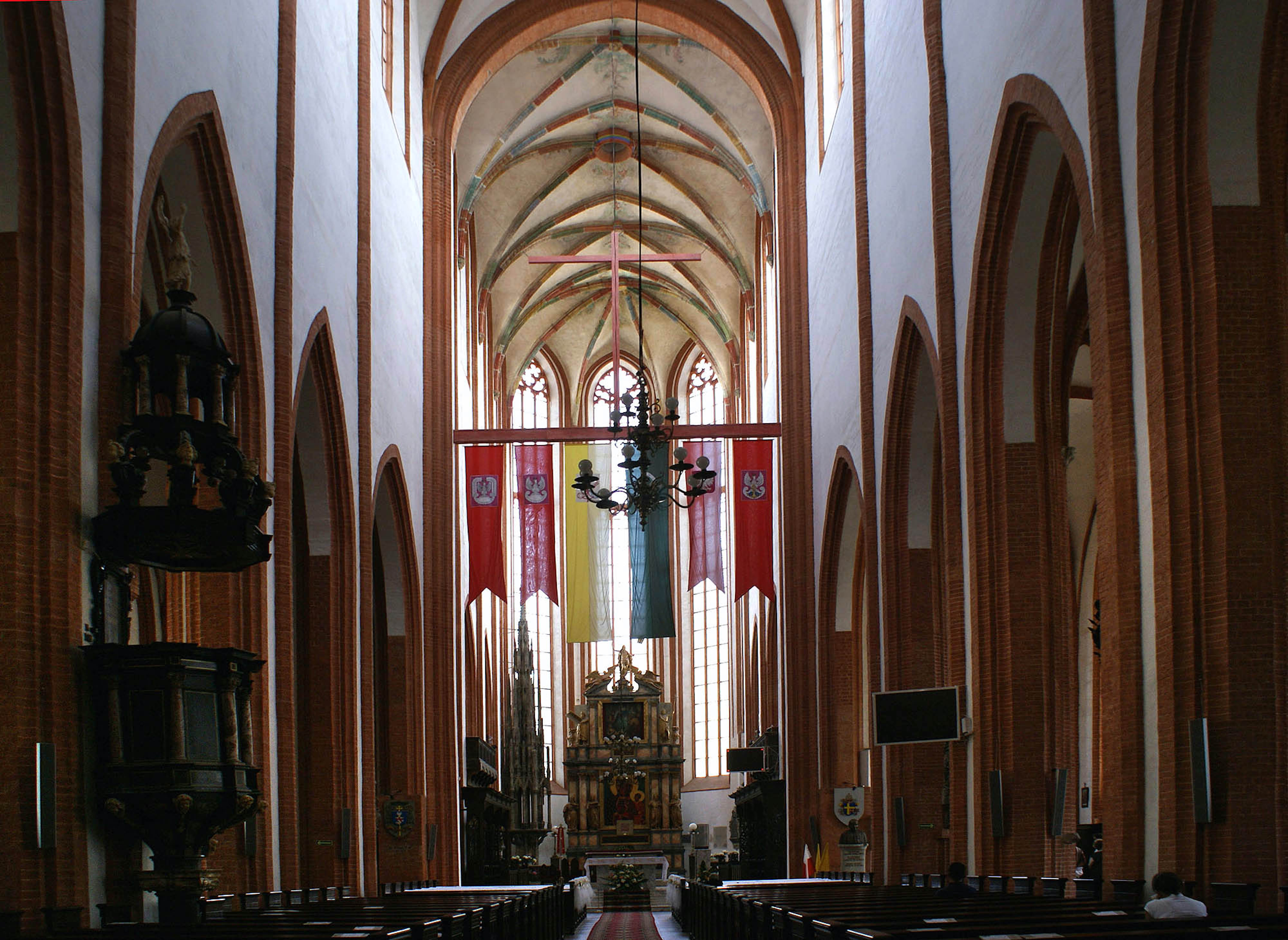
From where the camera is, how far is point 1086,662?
24.3m

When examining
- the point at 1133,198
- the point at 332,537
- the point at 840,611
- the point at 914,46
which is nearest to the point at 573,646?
the point at 840,611

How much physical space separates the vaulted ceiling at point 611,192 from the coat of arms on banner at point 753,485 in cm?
457

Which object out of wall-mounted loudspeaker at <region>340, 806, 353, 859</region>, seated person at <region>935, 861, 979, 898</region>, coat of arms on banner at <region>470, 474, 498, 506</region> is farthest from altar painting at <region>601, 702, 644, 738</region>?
seated person at <region>935, 861, 979, 898</region>

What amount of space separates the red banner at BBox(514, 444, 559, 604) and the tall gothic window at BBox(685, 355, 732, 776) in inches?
499

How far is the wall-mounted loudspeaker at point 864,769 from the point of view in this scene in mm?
22172

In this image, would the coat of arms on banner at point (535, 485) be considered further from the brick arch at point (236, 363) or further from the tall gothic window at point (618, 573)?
the tall gothic window at point (618, 573)

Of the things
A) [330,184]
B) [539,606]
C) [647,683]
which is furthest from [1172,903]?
[539,606]

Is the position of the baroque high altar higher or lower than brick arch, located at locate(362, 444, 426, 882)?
lower

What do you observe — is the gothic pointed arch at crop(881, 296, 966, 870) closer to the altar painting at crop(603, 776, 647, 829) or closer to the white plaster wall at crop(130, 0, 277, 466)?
the white plaster wall at crop(130, 0, 277, 466)

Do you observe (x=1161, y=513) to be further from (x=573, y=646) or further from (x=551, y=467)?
(x=573, y=646)

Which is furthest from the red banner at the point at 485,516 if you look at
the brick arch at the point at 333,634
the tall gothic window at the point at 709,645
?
the tall gothic window at the point at 709,645

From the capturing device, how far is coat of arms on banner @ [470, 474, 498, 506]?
84.5 ft

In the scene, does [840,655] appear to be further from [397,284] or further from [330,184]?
[330,184]

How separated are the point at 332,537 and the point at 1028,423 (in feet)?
26.9
